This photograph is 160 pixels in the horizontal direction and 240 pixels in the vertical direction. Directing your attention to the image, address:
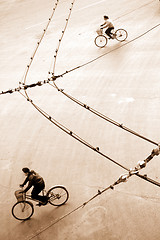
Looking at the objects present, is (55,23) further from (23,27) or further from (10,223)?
(10,223)

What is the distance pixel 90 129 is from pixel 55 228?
3.70 m

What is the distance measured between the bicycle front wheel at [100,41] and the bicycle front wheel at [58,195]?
873cm

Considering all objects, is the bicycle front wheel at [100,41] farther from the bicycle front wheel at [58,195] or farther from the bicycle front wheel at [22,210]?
the bicycle front wheel at [22,210]

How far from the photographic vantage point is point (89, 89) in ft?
38.9

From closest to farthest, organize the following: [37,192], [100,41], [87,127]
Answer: [37,192]
[87,127]
[100,41]

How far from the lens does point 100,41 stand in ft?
46.9

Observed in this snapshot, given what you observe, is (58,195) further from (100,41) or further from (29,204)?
(100,41)

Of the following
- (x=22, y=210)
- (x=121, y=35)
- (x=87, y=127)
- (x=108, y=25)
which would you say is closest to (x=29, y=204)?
(x=22, y=210)

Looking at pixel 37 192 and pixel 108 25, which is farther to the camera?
pixel 108 25

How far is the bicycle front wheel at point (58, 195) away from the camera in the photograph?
7.37m

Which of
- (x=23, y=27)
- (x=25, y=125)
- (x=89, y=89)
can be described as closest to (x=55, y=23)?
(x=23, y=27)

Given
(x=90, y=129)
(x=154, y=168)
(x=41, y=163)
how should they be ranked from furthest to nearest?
(x=90, y=129) < (x=41, y=163) < (x=154, y=168)

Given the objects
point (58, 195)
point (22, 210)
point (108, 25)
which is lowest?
point (58, 195)

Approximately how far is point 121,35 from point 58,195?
30.1ft
